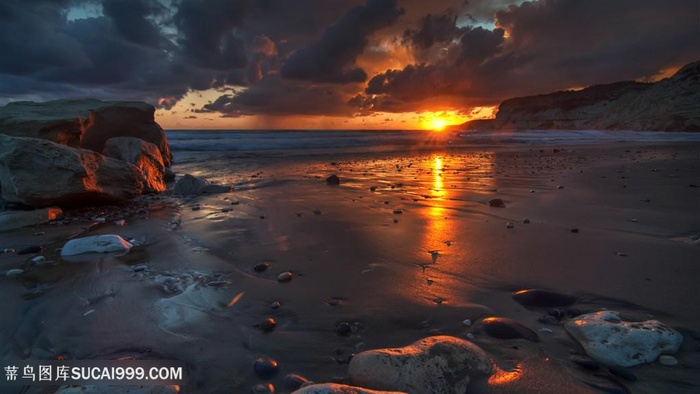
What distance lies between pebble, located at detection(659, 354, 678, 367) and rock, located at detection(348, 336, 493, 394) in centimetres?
86

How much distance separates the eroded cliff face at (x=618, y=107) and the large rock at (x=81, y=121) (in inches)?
1967

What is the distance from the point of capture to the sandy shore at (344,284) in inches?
78.1

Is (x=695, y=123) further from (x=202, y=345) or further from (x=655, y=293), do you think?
(x=202, y=345)

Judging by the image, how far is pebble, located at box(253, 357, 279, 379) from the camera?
1818 mm

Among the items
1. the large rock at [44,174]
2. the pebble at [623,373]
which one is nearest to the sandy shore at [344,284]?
the pebble at [623,373]

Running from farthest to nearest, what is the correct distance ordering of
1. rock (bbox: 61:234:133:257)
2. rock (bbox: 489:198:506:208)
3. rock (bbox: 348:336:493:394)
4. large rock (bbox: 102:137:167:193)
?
large rock (bbox: 102:137:167:193), rock (bbox: 489:198:506:208), rock (bbox: 61:234:133:257), rock (bbox: 348:336:493:394)

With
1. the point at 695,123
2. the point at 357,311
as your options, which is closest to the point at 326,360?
the point at 357,311

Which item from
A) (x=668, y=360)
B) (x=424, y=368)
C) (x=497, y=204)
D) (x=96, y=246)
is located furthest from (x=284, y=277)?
(x=497, y=204)

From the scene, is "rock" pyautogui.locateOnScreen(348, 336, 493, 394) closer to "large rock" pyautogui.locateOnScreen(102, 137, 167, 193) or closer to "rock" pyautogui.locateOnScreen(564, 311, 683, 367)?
"rock" pyautogui.locateOnScreen(564, 311, 683, 367)

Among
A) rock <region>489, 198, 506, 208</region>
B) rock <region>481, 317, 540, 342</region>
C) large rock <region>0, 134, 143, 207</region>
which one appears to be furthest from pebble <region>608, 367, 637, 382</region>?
large rock <region>0, 134, 143, 207</region>

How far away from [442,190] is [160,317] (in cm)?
593

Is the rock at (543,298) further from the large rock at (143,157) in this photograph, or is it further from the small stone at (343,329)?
the large rock at (143,157)

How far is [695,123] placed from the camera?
37.4m

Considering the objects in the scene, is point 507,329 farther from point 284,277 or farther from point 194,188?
point 194,188
